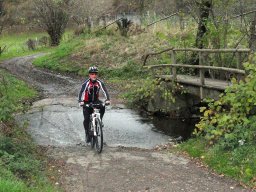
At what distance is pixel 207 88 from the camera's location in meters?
13.2

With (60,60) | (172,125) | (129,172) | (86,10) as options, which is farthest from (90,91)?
(86,10)

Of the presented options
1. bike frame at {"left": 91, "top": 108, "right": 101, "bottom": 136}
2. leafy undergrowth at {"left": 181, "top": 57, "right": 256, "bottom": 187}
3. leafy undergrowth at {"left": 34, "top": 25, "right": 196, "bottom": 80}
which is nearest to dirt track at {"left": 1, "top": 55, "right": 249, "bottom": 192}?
leafy undergrowth at {"left": 181, "top": 57, "right": 256, "bottom": 187}

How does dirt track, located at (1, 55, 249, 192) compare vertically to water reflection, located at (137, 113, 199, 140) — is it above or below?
above

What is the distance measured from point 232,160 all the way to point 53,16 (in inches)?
1371

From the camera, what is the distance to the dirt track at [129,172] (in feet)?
27.3

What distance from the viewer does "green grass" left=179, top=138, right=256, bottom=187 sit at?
341 inches

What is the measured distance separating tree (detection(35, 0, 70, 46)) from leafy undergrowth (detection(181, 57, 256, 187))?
108 feet

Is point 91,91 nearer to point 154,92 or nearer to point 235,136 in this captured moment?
point 235,136

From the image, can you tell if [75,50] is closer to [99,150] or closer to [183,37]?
[183,37]

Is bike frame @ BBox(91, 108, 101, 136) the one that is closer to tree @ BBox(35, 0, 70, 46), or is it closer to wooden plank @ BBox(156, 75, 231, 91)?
wooden plank @ BBox(156, 75, 231, 91)

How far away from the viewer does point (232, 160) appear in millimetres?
9367

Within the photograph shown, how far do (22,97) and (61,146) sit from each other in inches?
320

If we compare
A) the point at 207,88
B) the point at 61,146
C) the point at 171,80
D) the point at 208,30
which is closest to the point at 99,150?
the point at 61,146

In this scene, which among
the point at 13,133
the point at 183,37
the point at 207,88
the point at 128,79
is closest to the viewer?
the point at 13,133
